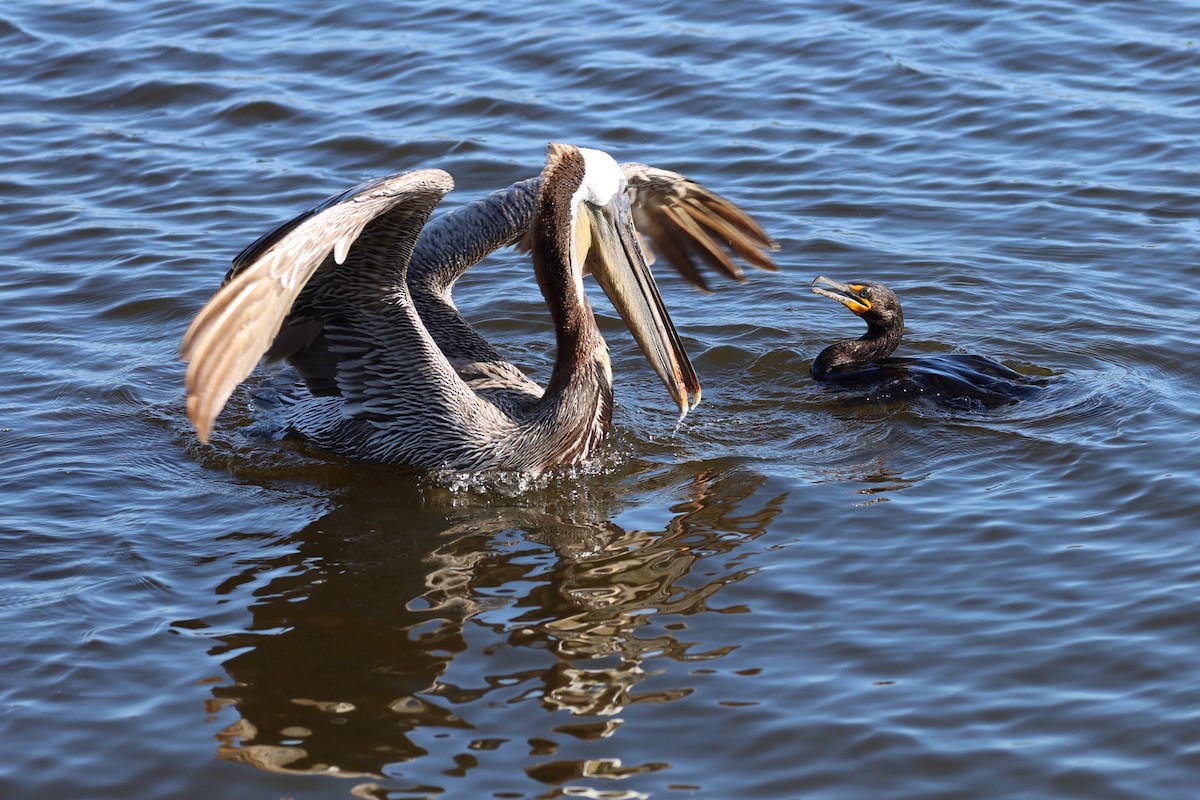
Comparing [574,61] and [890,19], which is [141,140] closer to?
[574,61]

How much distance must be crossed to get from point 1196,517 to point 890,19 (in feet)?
22.7

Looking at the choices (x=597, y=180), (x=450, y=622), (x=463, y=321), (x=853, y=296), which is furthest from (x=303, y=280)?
(x=853, y=296)

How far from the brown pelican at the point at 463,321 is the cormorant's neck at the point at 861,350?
1.86ft

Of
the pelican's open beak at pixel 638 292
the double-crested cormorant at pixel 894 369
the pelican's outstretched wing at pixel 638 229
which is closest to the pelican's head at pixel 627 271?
the pelican's open beak at pixel 638 292

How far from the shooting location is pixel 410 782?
4.50m

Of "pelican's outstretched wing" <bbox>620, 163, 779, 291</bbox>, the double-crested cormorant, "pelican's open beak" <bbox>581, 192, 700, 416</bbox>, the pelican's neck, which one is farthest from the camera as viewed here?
"pelican's outstretched wing" <bbox>620, 163, 779, 291</bbox>

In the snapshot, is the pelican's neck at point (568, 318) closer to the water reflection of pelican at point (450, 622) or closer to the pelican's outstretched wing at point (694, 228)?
the water reflection of pelican at point (450, 622)

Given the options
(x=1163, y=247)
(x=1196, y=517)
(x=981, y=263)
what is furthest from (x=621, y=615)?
(x=1163, y=247)

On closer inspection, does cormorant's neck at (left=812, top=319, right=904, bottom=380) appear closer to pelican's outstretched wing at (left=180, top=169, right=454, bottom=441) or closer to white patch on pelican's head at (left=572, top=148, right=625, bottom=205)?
white patch on pelican's head at (left=572, top=148, right=625, bottom=205)

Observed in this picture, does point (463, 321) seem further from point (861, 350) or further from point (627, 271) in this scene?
point (861, 350)

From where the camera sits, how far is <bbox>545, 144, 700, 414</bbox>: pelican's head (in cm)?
634

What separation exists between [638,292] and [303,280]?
64.8 inches

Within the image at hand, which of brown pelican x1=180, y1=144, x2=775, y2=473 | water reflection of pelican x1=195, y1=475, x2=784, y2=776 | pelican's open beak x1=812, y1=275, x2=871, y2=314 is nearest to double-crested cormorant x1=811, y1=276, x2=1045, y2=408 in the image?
pelican's open beak x1=812, y1=275, x2=871, y2=314

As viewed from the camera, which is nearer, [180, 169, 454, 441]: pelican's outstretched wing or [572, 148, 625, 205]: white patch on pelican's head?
[180, 169, 454, 441]: pelican's outstretched wing
